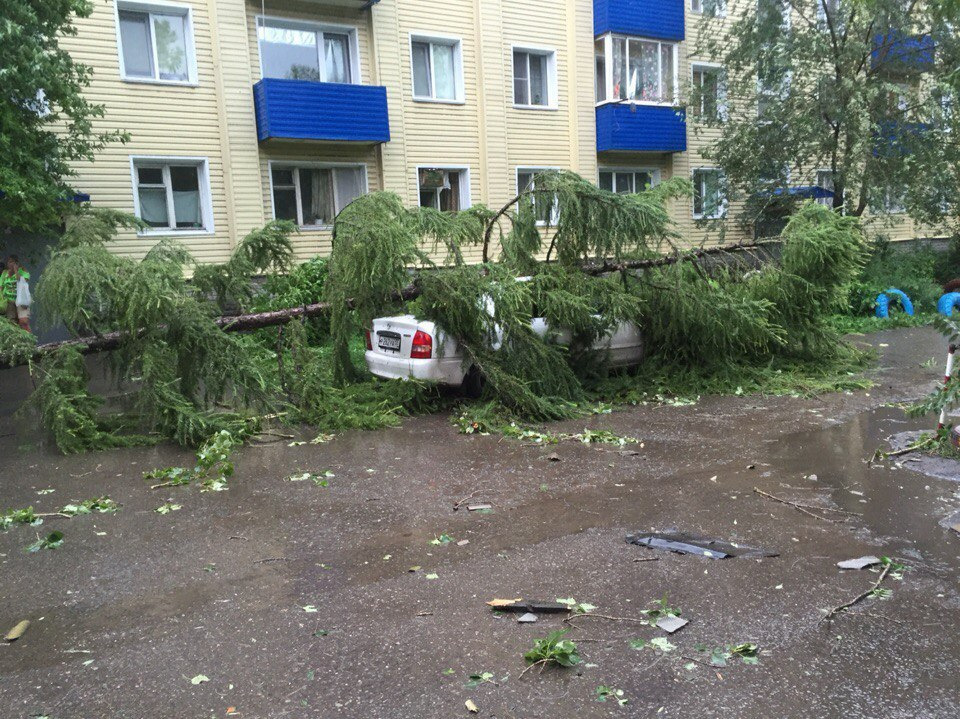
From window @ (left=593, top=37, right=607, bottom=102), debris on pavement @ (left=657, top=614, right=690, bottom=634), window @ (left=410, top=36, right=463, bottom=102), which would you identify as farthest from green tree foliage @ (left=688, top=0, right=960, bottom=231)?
debris on pavement @ (left=657, top=614, right=690, bottom=634)

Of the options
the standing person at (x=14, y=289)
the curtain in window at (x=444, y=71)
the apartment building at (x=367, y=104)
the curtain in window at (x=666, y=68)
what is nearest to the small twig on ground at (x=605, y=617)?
the apartment building at (x=367, y=104)

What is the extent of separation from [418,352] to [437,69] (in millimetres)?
11828

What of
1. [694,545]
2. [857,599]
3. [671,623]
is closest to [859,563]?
[857,599]

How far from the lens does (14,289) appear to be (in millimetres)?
13062

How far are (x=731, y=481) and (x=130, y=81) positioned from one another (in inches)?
551

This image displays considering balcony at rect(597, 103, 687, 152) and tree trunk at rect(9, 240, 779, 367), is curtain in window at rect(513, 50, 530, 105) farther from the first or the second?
tree trunk at rect(9, 240, 779, 367)

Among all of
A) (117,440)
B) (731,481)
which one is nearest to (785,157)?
(731,481)

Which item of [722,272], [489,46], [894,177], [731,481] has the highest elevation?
[489,46]

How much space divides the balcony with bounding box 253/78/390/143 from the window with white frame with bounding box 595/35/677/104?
677cm

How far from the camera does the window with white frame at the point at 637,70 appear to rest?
20156 millimetres

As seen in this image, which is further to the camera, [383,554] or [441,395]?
[441,395]

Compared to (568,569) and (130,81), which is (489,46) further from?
(568,569)

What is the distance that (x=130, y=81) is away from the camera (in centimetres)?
1481

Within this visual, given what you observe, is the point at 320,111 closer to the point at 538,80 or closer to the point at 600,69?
the point at 538,80
